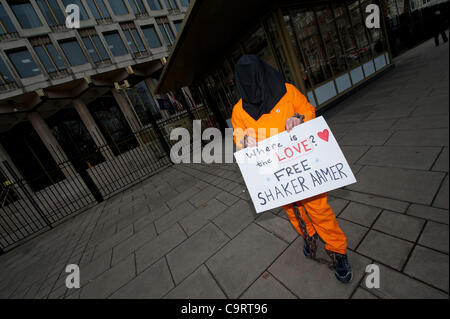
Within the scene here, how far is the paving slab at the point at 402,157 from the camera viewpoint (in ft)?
8.48

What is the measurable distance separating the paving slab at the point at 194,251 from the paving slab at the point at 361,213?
5.44ft

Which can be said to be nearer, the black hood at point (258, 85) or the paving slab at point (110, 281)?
the black hood at point (258, 85)

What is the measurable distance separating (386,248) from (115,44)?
20203mm

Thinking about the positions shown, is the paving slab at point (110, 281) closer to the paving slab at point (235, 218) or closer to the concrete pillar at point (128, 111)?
the paving slab at point (235, 218)

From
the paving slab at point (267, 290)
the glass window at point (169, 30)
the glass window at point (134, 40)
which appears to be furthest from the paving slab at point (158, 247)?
the glass window at point (169, 30)

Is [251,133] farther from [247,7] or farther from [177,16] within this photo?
[177,16]

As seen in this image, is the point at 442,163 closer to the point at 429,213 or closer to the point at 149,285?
the point at 429,213

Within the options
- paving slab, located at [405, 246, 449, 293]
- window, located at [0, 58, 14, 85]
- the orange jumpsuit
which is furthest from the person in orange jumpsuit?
window, located at [0, 58, 14, 85]

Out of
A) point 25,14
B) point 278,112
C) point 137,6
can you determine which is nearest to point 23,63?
point 25,14

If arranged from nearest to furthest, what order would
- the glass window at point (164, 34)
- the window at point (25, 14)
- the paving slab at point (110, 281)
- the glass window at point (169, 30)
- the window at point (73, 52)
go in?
the paving slab at point (110, 281) → the window at point (25, 14) → the window at point (73, 52) → the glass window at point (164, 34) → the glass window at point (169, 30)

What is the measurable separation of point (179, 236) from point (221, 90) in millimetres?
8418

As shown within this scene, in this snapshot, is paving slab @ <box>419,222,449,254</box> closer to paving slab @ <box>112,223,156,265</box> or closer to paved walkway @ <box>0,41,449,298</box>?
paved walkway @ <box>0,41,449,298</box>

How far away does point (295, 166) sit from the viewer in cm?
169

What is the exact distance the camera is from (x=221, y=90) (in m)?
10.0
